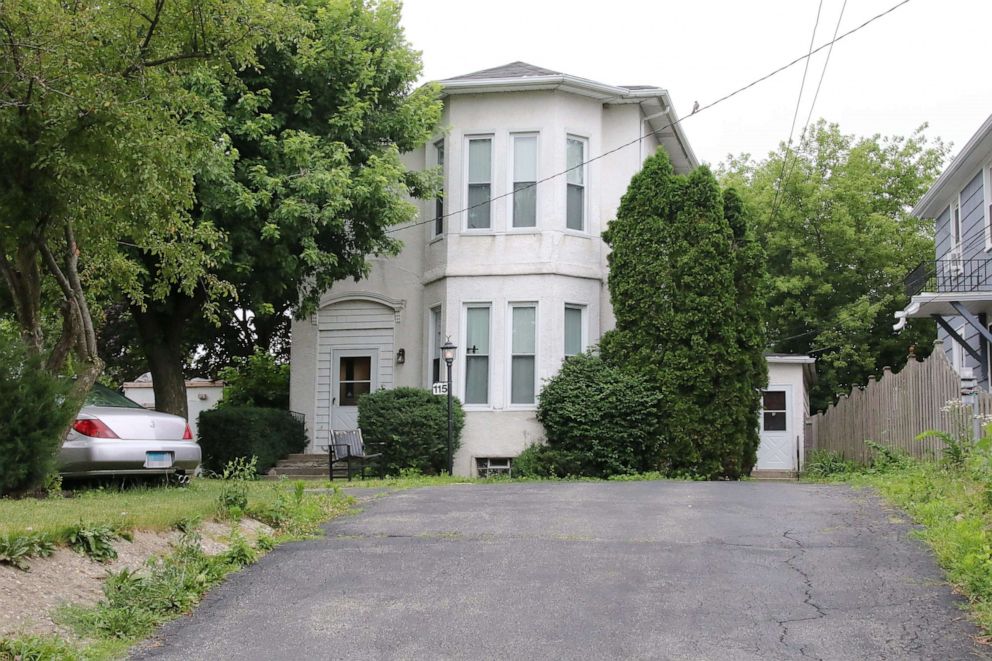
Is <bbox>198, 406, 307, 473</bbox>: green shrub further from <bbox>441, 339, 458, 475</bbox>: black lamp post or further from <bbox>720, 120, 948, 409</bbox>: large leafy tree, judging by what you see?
<bbox>720, 120, 948, 409</bbox>: large leafy tree

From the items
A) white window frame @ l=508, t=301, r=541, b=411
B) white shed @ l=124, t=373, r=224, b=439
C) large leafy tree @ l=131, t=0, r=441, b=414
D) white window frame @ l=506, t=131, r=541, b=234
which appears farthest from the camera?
white shed @ l=124, t=373, r=224, b=439

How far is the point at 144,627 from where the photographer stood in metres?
5.85

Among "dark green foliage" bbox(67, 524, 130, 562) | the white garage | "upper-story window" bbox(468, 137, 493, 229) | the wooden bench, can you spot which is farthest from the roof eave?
"dark green foliage" bbox(67, 524, 130, 562)

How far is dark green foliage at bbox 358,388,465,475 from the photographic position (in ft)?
59.1

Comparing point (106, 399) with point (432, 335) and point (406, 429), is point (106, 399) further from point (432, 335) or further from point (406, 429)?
point (432, 335)

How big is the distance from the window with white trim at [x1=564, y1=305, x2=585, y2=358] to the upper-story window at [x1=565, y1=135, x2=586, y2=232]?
157 centimetres

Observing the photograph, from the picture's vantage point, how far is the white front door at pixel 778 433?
25.4 meters

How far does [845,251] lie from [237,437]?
24827mm

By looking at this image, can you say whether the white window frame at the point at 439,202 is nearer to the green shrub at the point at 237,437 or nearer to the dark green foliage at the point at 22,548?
the green shrub at the point at 237,437

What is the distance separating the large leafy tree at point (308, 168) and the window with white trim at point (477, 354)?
6.68ft

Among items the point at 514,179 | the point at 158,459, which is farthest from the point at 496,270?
the point at 158,459

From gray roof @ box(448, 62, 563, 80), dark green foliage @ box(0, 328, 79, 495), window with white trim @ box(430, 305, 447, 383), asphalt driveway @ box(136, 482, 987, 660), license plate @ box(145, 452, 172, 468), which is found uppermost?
gray roof @ box(448, 62, 563, 80)

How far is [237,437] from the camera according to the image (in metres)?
18.8

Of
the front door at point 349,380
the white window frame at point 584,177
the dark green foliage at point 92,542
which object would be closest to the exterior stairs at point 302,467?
the front door at point 349,380
